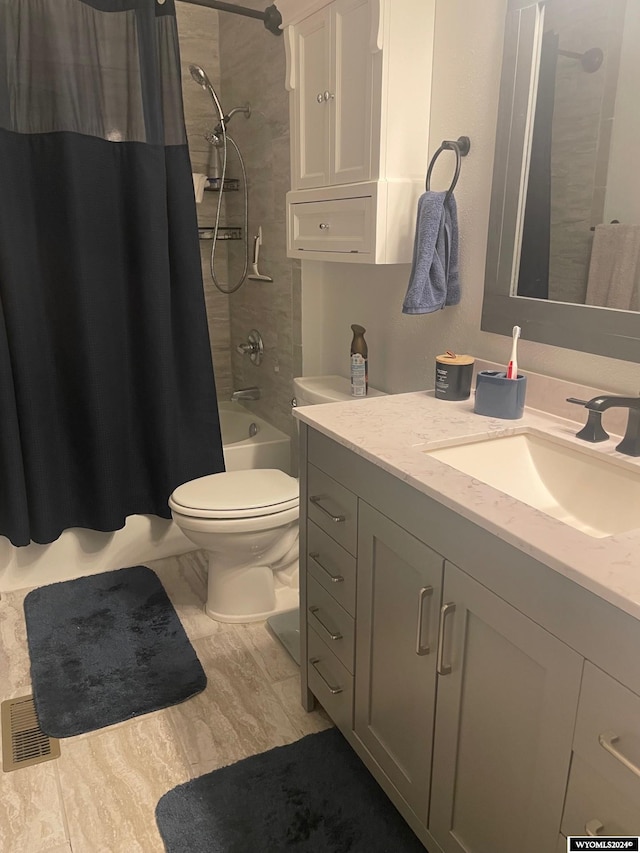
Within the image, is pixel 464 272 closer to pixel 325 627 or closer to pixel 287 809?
pixel 325 627

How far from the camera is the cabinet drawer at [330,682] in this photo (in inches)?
60.2

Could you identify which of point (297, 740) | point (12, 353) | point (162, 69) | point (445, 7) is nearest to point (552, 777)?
point (297, 740)

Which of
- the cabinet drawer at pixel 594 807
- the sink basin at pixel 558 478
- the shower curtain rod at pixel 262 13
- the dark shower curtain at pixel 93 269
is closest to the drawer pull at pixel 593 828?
the cabinet drawer at pixel 594 807

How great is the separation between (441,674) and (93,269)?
1735 millimetres

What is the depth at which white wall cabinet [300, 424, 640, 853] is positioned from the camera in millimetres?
828

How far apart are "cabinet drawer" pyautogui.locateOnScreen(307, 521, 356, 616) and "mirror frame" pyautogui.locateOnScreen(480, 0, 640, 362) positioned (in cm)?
70

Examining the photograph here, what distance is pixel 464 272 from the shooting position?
1.77 meters

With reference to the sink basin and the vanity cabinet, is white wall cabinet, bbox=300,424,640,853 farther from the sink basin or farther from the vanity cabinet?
the sink basin

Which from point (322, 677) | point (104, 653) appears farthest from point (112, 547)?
point (322, 677)

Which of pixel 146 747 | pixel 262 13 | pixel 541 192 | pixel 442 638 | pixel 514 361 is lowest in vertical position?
pixel 146 747

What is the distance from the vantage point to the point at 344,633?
1.49 metres

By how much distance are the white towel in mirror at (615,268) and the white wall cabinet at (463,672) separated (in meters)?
0.63

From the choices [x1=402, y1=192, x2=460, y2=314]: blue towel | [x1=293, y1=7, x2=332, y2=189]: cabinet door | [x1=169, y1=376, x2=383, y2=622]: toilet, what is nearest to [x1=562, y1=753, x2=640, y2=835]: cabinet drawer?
[x1=402, y1=192, x2=460, y2=314]: blue towel

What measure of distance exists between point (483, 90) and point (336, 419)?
0.92 meters
